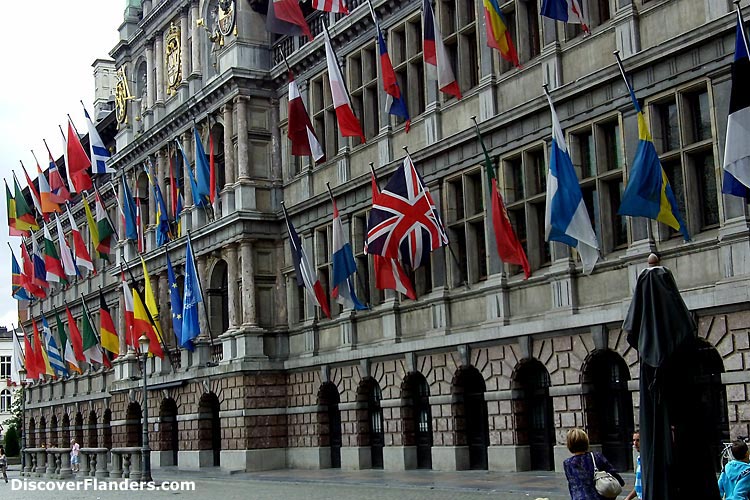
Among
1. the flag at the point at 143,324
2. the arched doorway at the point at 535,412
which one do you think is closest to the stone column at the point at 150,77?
the flag at the point at 143,324

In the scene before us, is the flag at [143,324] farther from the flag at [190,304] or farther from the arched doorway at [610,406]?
the arched doorway at [610,406]

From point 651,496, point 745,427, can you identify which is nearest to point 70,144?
point 745,427

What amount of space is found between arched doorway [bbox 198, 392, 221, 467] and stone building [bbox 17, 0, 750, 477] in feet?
0.27

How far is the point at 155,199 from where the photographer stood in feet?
160

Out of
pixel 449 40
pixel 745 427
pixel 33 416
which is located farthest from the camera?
pixel 33 416

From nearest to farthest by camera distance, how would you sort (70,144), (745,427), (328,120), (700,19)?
(745,427)
(700,19)
(328,120)
(70,144)

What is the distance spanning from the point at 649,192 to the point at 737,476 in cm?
1053

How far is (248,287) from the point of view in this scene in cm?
4012

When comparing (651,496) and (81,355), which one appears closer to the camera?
(651,496)

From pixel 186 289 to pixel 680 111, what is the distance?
22617 millimetres

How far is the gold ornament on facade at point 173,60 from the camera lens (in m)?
47.6

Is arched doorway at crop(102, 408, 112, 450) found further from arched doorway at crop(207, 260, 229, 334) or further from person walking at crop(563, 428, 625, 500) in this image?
person walking at crop(563, 428, 625, 500)

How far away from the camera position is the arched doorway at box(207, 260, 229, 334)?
144 feet

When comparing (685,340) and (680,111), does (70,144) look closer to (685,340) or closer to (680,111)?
(680,111)
